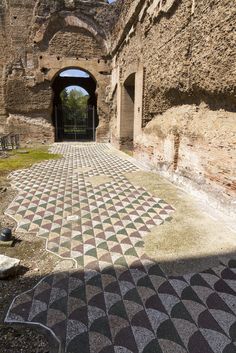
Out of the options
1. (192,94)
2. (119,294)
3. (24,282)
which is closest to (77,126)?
(192,94)

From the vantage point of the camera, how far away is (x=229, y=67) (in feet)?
12.8

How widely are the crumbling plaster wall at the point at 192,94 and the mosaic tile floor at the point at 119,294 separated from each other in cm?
110

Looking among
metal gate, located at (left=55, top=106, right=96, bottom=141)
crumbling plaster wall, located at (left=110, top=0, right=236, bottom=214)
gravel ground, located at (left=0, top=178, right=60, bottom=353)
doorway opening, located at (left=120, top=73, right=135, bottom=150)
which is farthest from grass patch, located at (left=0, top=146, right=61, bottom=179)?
metal gate, located at (left=55, top=106, right=96, bottom=141)

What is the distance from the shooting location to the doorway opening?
35.2 ft

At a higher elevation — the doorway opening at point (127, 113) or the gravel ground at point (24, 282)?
the doorway opening at point (127, 113)

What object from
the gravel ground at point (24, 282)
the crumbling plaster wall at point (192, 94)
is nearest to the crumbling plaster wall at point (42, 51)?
the crumbling plaster wall at point (192, 94)

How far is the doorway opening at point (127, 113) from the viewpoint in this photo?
422 inches

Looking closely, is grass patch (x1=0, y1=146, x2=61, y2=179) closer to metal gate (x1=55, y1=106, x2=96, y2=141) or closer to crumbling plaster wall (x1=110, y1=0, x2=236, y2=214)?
crumbling plaster wall (x1=110, y1=0, x2=236, y2=214)

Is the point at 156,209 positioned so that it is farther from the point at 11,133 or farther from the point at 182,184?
the point at 11,133

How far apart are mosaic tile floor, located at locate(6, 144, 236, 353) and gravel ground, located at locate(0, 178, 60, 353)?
89 mm

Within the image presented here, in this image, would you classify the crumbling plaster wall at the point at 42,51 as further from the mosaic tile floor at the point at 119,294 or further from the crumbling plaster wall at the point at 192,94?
the mosaic tile floor at the point at 119,294

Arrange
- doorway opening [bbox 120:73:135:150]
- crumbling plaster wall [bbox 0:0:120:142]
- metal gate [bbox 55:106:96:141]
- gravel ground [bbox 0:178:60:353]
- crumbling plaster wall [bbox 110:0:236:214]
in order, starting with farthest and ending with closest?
metal gate [bbox 55:106:96:141]
crumbling plaster wall [bbox 0:0:120:142]
doorway opening [bbox 120:73:135:150]
crumbling plaster wall [bbox 110:0:236:214]
gravel ground [bbox 0:178:60:353]

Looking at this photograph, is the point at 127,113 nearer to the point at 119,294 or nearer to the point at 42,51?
the point at 42,51

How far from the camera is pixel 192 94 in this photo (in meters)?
5.16
